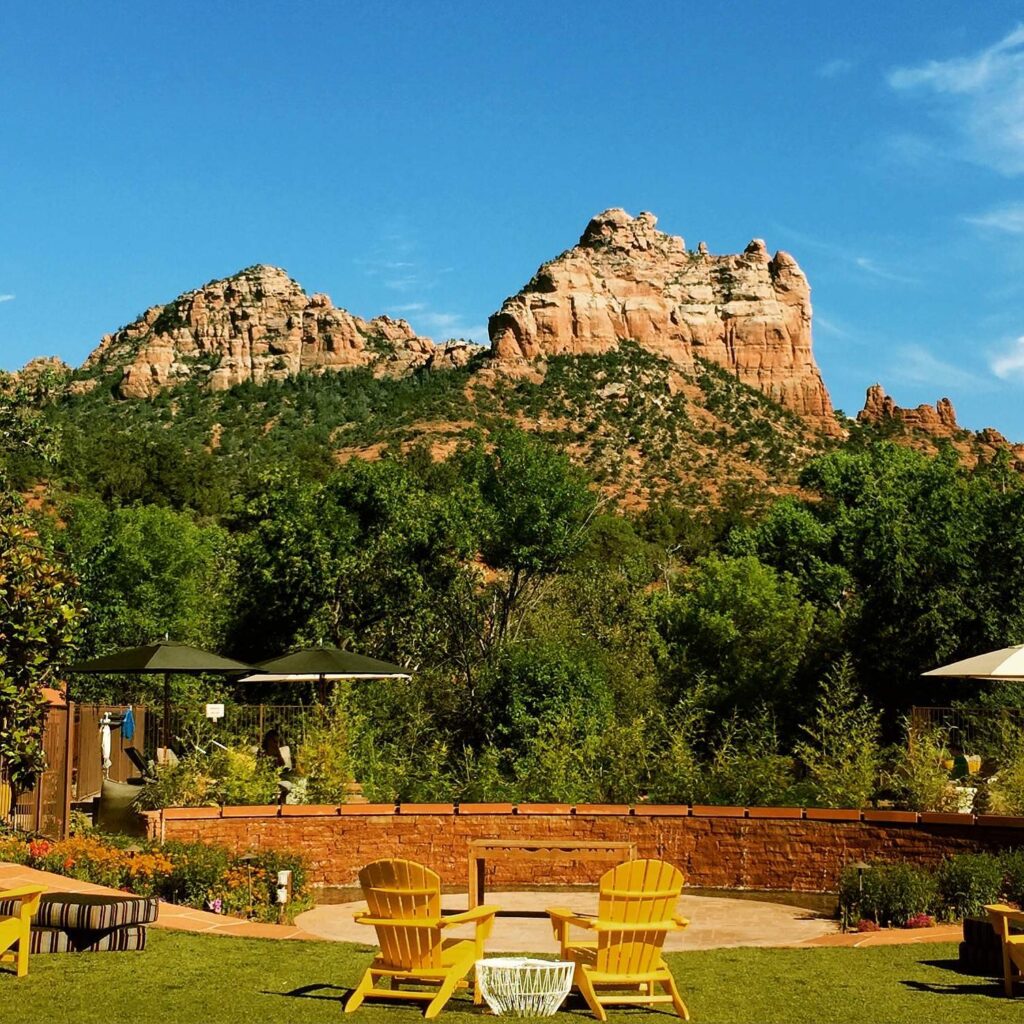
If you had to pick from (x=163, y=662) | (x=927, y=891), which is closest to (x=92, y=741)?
(x=163, y=662)

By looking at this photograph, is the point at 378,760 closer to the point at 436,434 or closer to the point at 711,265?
the point at 436,434

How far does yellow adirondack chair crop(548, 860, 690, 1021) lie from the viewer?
697 cm

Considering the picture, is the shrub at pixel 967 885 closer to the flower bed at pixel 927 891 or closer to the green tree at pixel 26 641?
the flower bed at pixel 927 891

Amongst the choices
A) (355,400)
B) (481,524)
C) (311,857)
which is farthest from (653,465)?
(311,857)

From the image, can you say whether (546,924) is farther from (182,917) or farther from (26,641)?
(26,641)

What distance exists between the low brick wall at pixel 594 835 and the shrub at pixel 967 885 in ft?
4.43

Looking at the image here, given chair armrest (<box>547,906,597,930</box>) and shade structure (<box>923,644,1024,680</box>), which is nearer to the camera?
chair armrest (<box>547,906,597,930</box>)

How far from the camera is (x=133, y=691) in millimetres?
27172

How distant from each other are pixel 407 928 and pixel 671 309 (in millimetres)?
90177

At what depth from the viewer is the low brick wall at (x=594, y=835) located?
12.5 m

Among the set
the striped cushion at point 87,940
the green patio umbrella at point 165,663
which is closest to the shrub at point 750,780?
the green patio umbrella at point 165,663

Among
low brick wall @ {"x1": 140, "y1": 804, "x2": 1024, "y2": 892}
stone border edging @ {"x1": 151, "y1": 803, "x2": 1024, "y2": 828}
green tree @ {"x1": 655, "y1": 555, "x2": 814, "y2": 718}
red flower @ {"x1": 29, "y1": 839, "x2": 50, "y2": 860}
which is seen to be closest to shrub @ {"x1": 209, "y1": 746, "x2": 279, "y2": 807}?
stone border edging @ {"x1": 151, "y1": 803, "x2": 1024, "y2": 828}

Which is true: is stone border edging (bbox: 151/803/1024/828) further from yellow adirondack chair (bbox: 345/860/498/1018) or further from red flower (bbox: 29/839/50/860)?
yellow adirondack chair (bbox: 345/860/498/1018)

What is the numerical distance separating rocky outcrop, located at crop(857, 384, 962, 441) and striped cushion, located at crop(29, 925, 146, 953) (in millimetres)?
84762
